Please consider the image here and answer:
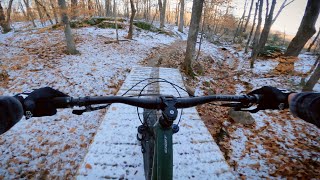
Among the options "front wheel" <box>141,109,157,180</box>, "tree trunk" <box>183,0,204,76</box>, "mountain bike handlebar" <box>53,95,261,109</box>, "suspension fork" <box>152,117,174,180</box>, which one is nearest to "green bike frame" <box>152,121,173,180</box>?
"suspension fork" <box>152,117,174,180</box>

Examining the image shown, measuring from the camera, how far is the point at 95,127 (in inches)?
225

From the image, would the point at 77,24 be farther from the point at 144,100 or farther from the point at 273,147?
the point at 144,100

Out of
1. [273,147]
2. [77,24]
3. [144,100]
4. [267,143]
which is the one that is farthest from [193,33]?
[77,24]

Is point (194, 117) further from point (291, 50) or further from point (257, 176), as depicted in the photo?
point (291, 50)

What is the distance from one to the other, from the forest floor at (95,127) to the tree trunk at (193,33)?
0.89m

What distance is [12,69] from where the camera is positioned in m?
8.34

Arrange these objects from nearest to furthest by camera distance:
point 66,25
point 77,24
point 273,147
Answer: point 273,147 → point 66,25 → point 77,24

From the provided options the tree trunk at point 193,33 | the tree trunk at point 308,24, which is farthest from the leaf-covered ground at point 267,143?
the tree trunk at point 308,24

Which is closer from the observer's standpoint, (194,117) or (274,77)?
(194,117)

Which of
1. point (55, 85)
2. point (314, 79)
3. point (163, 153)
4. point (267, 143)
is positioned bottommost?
point (267, 143)

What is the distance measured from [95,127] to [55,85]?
10.3 feet

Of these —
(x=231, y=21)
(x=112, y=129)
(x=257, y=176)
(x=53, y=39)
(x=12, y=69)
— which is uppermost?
(x=231, y=21)

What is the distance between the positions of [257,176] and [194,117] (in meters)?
2.17

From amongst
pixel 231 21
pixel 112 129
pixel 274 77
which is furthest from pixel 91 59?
pixel 231 21
